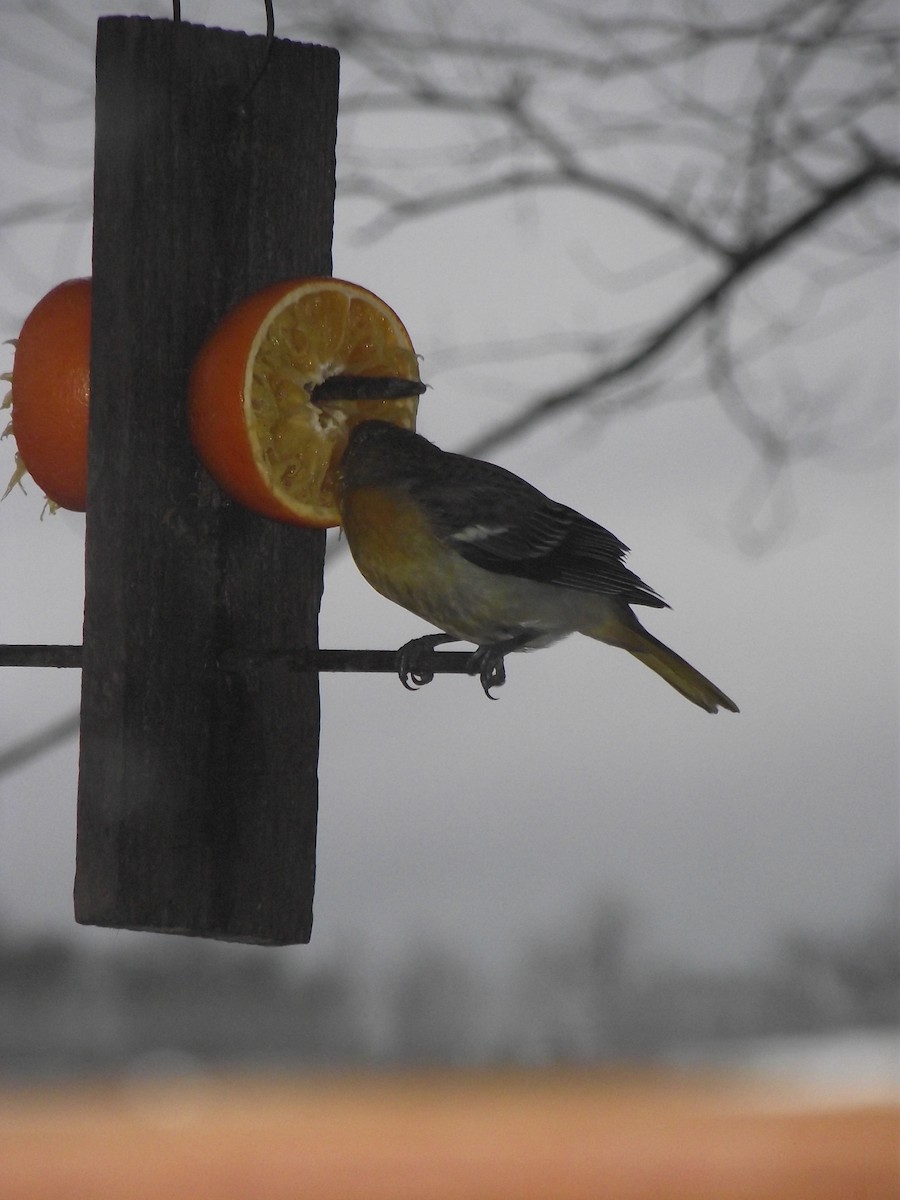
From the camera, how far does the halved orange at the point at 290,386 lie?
84.6 inches

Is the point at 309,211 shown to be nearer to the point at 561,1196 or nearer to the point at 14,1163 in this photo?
the point at 561,1196

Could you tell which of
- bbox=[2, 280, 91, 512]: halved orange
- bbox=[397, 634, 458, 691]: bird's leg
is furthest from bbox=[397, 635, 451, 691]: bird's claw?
bbox=[2, 280, 91, 512]: halved orange

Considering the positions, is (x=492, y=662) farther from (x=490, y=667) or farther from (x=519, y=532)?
(x=519, y=532)

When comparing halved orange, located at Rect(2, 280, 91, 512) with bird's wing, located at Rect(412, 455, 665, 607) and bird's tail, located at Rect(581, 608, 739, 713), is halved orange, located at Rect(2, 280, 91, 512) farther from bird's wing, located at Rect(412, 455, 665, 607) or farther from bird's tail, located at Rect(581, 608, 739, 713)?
bird's tail, located at Rect(581, 608, 739, 713)

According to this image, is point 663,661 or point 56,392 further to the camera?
point 663,661

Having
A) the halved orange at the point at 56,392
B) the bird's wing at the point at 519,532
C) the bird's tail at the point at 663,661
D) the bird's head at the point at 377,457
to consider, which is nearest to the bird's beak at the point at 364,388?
the bird's head at the point at 377,457

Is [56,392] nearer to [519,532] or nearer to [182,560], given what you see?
[182,560]

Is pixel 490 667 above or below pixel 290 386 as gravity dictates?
below

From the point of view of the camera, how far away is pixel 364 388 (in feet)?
7.36

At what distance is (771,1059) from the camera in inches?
208

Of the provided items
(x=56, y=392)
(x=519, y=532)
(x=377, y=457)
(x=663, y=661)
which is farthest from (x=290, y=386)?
(x=663, y=661)

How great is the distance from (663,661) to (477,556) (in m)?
0.49

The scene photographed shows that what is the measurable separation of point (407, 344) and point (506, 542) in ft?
1.29

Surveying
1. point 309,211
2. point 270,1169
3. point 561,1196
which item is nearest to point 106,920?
point 309,211
